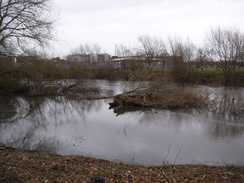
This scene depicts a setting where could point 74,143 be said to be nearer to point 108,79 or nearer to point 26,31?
point 26,31

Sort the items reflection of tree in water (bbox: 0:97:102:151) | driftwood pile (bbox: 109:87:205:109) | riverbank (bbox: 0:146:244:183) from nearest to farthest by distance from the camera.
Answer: riverbank (bbox: 0:146:244:183)
reflection of tree in water (bbox: 0:97:102:151)
driftwood pile (bbox: 109:87:205:109)

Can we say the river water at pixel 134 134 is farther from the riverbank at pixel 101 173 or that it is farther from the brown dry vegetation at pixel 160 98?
the riverbank at pixel 101 173

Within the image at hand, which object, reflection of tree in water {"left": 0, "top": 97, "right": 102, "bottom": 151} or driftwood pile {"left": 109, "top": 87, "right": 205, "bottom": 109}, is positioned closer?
reflection of tree in water {"left": 0, "top": 97, "right": 102, "bottom": 151}

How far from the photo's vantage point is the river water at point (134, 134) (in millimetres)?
6805

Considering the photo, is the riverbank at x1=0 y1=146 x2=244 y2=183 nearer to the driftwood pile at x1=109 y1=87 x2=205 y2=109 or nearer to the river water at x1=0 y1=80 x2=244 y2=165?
the river water at x1=0 y1=80 x2=244 y2=165

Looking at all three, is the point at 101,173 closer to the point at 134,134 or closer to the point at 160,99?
the point at 134,134

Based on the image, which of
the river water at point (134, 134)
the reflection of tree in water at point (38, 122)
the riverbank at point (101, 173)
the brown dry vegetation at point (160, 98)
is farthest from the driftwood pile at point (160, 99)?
the riverbank at point (101, 173)

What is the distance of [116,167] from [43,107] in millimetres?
11480

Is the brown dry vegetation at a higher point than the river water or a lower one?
higher

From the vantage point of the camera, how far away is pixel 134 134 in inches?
352

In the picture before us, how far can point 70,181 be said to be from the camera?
403 centimetres

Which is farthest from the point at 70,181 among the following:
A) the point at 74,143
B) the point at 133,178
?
the point at 74,143

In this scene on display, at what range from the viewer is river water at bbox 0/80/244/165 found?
22.3ft

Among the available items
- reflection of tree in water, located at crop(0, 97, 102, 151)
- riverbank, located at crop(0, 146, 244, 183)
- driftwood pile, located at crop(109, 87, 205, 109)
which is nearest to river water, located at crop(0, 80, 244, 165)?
reflection of tree in water, located at crop(0, 97, 102, 151)
